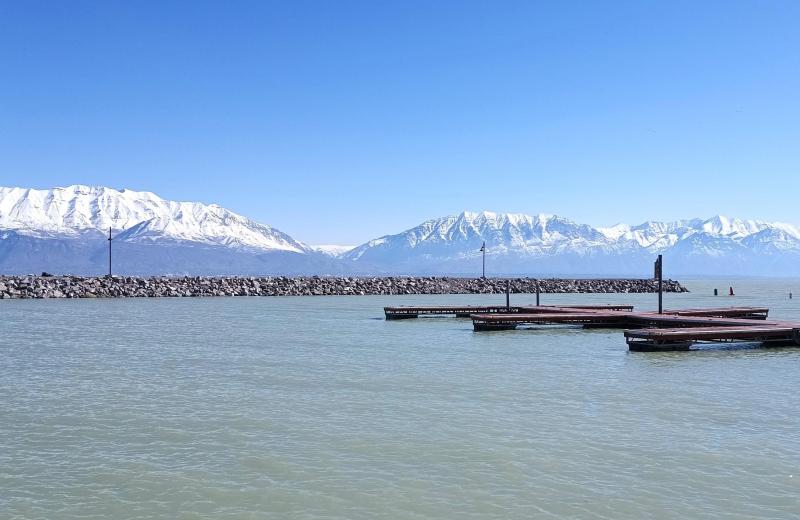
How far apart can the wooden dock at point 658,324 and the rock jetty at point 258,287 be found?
40919 mm

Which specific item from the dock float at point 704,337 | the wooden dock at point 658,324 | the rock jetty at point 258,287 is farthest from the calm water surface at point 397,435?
the rock jetty at point 258,287

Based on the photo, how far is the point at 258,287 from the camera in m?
90.6

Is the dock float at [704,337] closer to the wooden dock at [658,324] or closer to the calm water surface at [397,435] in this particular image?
the wooden dock at [658,324]

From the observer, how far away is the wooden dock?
3014 cm

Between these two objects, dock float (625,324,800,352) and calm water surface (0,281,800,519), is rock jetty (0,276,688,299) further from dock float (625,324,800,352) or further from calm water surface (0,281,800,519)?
dock float (625,324,800,352)

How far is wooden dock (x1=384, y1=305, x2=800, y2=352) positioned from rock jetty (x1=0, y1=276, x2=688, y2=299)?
1611 inches

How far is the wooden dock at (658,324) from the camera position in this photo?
30.1 metres

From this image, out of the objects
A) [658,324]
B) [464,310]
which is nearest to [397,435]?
[658,324]

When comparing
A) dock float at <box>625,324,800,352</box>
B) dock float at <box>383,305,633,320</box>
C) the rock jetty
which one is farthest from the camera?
the rock jetty

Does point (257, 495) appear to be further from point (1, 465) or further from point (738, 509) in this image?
point (738, 509)

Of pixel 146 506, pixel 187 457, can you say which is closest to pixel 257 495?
pixel 146 506

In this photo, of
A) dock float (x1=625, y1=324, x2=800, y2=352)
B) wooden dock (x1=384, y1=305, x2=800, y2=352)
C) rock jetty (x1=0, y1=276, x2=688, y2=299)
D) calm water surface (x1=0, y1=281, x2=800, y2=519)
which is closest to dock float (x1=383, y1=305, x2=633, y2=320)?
wooden dock (x1=384, y1=305, x2=800, y2=352)

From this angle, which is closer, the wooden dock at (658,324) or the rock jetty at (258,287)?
the wooden dock at (658,324)

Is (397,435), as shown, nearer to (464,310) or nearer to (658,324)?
(658,324)
